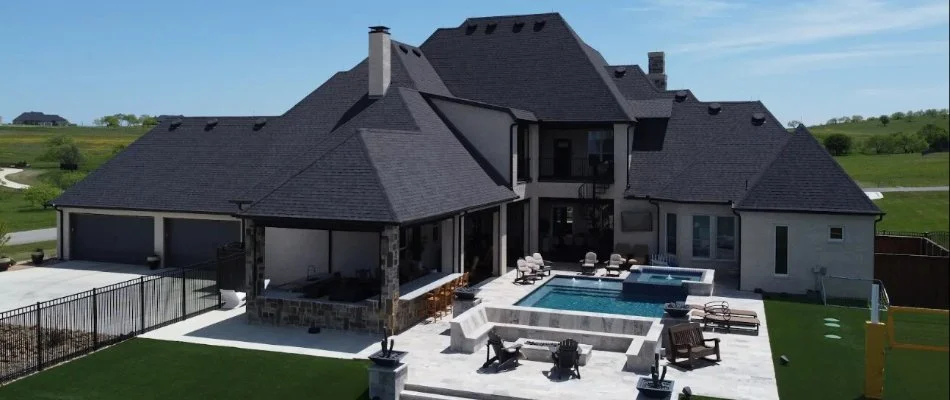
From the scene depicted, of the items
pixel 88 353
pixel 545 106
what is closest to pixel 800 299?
pixel 545 106

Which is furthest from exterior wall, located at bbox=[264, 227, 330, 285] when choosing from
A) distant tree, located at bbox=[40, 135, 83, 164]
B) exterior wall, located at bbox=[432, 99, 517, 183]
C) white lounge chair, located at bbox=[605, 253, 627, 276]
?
distant tree, located at bbox=[40, 135, 83, 164]

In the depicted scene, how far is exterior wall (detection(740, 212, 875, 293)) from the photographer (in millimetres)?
23625

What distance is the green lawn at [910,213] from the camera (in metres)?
44.4

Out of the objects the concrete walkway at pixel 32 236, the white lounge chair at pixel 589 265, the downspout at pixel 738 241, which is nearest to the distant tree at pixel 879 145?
the downspout at pixel 738 241

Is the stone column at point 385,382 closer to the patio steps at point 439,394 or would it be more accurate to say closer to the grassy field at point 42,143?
the patio steps at point 439,394

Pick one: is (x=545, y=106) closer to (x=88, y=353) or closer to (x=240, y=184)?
(x=240, y=184)

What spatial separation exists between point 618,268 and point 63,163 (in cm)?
6587

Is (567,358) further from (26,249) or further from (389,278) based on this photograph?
(26,249)

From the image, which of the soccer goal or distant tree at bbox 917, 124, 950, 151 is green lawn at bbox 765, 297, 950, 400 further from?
distant tree at bbox 917, 124, 950, 151

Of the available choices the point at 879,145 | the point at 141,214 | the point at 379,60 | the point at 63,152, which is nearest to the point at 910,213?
the point at 379,60

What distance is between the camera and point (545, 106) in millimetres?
31578

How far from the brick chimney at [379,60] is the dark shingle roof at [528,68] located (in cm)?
630

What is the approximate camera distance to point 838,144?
89.6 m

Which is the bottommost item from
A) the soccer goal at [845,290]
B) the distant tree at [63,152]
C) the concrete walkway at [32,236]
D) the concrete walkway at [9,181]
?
the soccer goal at [845,290]
